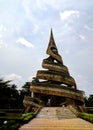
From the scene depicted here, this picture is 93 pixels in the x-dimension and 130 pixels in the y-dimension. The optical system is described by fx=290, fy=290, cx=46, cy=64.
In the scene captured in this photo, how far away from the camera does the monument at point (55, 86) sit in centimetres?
3412

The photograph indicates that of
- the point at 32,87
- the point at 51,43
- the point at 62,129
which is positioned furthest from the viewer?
the point at 51,43

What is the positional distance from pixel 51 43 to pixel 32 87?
8986 millimetres

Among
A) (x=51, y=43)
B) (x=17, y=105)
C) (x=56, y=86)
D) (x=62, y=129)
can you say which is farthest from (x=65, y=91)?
(x=62, y=129)

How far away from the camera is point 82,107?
34625mm

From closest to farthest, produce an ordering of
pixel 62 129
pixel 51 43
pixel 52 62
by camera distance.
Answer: pixel 62 129 → pixel 52 62 → pixel 51 43

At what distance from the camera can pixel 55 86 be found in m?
34.2

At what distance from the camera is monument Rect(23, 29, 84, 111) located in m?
34.1

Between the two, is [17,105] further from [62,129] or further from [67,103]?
[62,129]

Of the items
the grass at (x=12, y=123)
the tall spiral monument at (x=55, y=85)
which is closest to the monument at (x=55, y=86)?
the tall spiral monument at (x=55, y=85)

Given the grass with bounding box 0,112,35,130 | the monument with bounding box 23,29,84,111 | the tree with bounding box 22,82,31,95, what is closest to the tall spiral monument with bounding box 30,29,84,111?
the monument with bounding box 23,29,84,111

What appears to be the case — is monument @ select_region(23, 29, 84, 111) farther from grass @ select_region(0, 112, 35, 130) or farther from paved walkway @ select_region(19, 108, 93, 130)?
grass @ select_region(0, 112, 35, 130)

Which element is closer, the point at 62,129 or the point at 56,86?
the point at 62,129

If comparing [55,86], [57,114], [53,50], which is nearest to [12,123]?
[57,114]

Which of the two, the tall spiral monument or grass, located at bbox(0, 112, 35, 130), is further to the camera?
the tall spiral monument
